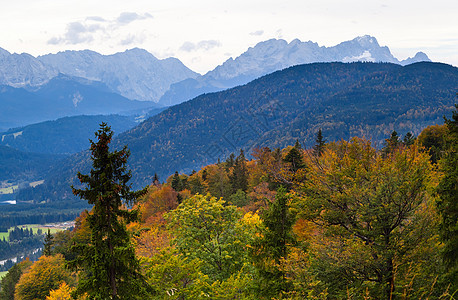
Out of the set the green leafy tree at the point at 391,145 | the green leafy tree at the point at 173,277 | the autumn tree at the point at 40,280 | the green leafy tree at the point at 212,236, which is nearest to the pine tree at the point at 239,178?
the green leafy tree at the point at 391,145

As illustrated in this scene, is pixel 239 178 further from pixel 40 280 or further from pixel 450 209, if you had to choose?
pixel 450 209

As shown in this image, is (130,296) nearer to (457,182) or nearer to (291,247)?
(291,247)

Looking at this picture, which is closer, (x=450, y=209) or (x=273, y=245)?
(x=450, y=209)

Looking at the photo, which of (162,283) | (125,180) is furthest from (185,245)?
(125,180)

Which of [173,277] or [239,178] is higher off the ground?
[173,277]

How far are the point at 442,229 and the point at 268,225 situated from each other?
8.30 m

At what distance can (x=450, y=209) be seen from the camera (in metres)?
14.6

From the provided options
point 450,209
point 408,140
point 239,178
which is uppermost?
point 450,209

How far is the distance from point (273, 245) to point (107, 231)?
29.9 feet

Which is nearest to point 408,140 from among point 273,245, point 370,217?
point 273,245

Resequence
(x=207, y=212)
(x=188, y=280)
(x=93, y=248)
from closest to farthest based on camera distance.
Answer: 1. (x=93, y=248)
2. (x=188, y=280)
3. (x=207, y=212)

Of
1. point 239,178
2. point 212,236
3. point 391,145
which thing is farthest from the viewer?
point 239,178

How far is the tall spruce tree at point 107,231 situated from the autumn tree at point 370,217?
8.17 meters

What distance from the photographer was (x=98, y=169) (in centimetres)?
1402
